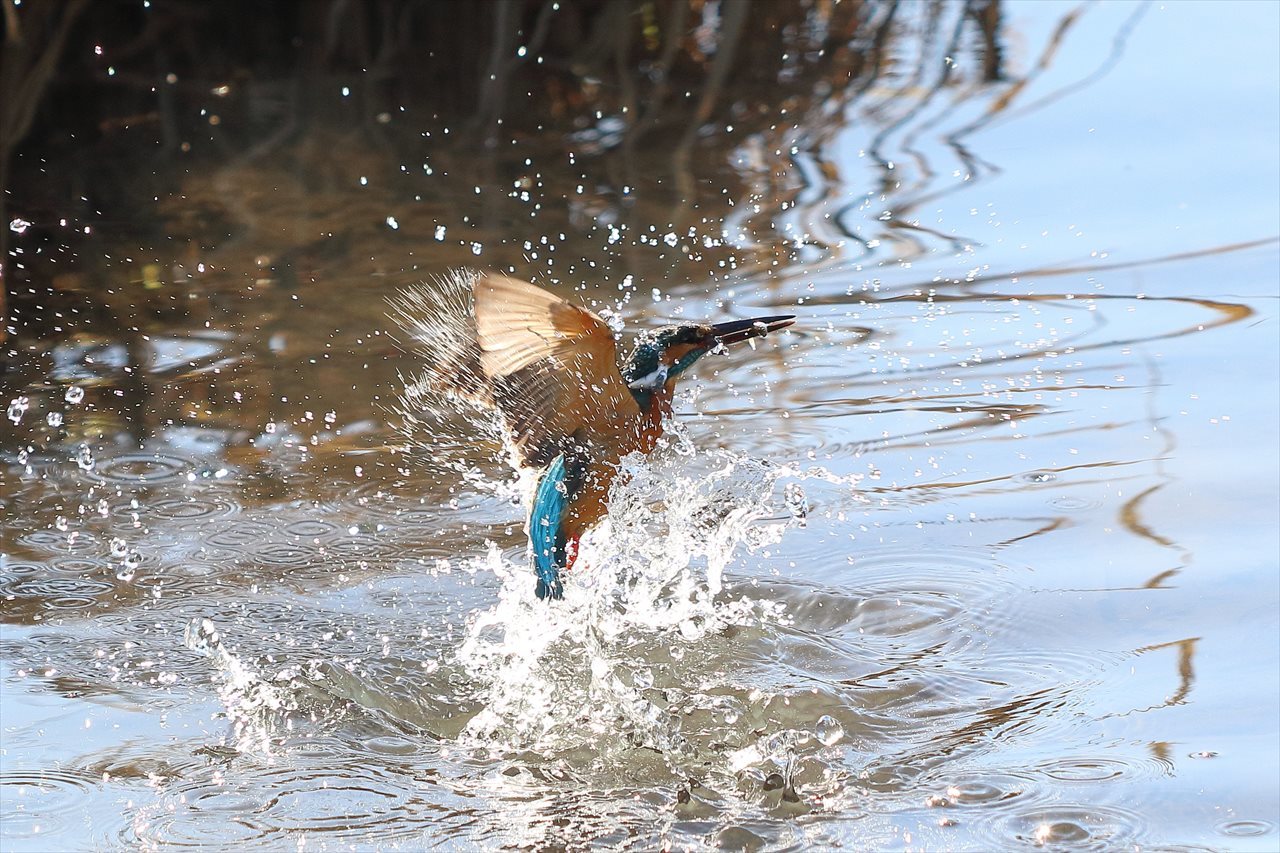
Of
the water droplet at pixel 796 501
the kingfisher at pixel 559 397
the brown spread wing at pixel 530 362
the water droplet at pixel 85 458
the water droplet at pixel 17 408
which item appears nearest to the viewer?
the brown spread wing at pixel 530 362

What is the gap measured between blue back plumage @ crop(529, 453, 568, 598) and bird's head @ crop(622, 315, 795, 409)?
8.2 inches

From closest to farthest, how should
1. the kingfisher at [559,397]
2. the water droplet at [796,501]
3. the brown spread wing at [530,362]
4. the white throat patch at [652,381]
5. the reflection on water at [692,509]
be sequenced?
1. the reflection on water at [692,509]
2. the brown spread wing at [530,362]
3. the kingfisher at [559,397]
4. the white throat patch at [652,381]
5. the water droplet at [796,501]

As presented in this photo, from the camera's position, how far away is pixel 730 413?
158 inches

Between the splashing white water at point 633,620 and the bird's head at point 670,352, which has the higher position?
the bird's head at point 670,352

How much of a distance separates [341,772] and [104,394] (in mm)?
Answer: 1965

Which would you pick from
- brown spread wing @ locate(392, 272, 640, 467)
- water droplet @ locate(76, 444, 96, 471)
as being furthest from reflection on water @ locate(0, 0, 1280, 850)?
brown spread wing @ locate(392, 272, 640, 467)

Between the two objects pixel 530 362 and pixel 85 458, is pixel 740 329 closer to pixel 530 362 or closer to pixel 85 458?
pixel 530 362

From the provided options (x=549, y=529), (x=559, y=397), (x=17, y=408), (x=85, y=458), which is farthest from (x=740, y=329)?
(x=17, y=408)

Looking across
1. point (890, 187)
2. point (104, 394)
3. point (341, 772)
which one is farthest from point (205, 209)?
point (341, 772)

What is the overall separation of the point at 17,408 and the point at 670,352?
1979 mm

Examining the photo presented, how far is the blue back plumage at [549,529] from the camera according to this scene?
10.1 feet

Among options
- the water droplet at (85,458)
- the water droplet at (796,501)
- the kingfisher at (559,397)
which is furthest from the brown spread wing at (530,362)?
the water droplet at (85,458)

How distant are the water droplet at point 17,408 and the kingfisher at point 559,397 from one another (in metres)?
1.49

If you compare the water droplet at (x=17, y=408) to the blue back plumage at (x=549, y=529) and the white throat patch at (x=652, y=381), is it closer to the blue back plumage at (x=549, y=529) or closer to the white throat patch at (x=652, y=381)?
the blue back plumage at (x=549, y=529)
